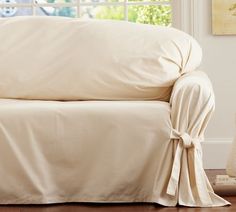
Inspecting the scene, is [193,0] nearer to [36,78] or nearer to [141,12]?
[141,12]

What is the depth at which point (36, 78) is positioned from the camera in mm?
3971

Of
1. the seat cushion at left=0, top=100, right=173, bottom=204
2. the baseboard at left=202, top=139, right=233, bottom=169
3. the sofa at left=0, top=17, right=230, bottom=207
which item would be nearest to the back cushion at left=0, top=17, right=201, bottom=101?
the sofa at left=0, top=17, right=230, bottom=207

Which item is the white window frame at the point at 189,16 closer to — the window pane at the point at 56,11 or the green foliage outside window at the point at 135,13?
the green foliage outside window at the point at 135,13

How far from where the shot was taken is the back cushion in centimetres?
385

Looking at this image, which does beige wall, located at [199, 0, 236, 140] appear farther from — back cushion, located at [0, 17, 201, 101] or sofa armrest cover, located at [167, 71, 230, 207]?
sofa armrest cover, located at [167, 71, 230, 207]

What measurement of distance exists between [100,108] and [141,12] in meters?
1.87

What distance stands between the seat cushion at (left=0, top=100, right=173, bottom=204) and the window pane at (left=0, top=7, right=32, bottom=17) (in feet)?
6.01

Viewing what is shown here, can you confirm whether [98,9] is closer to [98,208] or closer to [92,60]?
[92,60]

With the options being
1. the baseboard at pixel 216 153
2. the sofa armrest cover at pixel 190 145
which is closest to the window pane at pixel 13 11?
the baseboard at pixel 216 153

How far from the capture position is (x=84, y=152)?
11.4 feet

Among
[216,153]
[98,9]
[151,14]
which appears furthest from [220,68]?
[98,9]

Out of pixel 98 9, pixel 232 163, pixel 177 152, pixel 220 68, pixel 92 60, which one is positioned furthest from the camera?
pixel 98 9

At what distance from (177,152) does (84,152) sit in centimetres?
48

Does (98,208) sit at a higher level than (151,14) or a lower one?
lower
